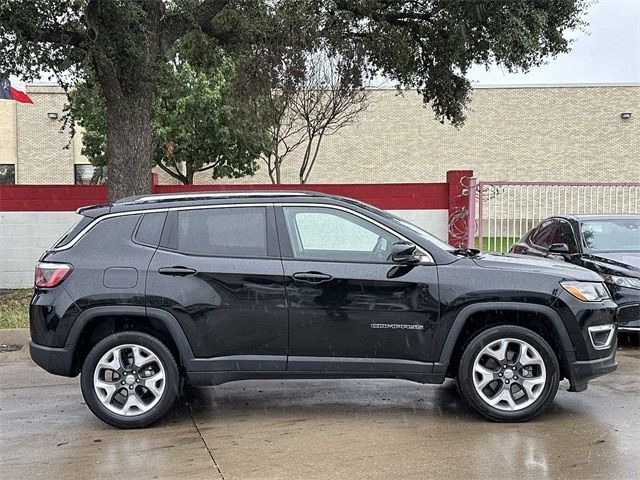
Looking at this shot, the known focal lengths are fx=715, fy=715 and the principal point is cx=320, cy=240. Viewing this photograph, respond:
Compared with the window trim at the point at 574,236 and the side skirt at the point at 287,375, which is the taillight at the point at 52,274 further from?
the window trim at the point at 574,236

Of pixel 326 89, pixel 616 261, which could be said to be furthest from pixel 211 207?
pixel 326 89

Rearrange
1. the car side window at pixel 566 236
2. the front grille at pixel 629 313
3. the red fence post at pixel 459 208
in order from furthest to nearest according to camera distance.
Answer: the red fence post at pixel 459 208 → the car side window at pixel 566 236 → the front grille at pixel 629 313

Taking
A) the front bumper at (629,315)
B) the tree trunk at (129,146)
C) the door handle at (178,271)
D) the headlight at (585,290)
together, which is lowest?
the front bumper at (629,315)

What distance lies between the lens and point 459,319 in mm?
5461

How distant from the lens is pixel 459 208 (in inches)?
495

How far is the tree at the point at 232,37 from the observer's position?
10109mm

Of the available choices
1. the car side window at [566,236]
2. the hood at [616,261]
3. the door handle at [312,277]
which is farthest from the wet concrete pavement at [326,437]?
the car side window at [566,236]

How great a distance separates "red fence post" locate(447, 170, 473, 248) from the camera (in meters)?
12.5

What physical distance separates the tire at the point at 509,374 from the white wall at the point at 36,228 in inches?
285

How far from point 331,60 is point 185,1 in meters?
5.85

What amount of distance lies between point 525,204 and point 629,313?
6052mm

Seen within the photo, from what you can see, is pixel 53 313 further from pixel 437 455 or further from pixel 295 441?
pixel 437 455

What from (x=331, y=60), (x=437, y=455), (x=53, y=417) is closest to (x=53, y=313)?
(x=53, y=417)

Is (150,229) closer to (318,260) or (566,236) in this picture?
(318,260)
